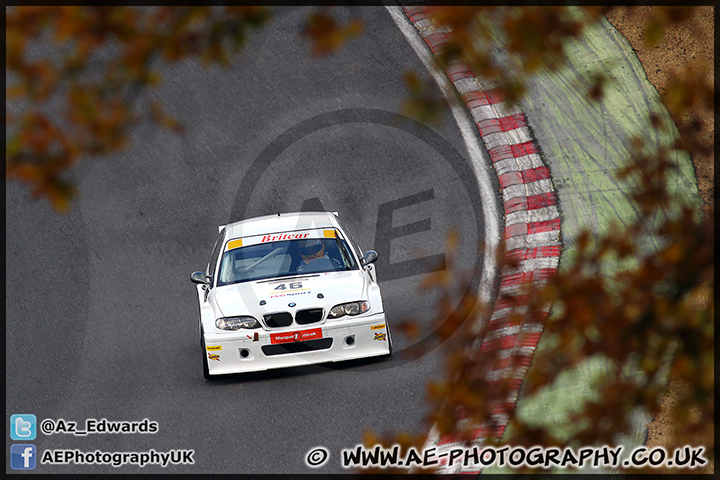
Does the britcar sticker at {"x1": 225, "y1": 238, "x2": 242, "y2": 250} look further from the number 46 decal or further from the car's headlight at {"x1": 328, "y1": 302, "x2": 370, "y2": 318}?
the car's headlight at {"x1": 328, "y1": 302, "x2": 370, "y2": 318}

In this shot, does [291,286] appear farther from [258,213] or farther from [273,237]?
[258,213]

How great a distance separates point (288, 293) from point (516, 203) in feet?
13.6

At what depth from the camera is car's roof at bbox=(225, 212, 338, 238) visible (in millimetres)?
9164

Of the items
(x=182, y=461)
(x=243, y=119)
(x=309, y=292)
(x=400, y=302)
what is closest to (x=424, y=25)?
(x=243, y=119)

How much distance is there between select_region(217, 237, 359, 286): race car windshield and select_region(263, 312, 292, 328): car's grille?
2.29 feet

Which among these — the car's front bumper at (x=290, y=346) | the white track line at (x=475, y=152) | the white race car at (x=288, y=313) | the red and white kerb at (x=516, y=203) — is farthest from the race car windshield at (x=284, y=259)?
the red and white kerb at (x=516, y=203)

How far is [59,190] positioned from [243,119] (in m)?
9.56

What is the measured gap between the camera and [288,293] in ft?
26.8

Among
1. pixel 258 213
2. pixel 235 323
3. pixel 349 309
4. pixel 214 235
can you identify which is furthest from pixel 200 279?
pixel 258 213

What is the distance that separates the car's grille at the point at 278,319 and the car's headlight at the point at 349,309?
45 centimetres

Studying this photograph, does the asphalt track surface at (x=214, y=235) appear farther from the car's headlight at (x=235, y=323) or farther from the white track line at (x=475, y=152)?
the car's headlight at (x=235, y=323)

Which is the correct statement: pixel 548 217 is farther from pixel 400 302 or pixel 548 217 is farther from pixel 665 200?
pixel 665 200

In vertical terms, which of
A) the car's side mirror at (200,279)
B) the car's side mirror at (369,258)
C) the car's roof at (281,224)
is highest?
the car's roof at (281,224)

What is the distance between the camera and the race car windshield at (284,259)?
8656 millimetres
